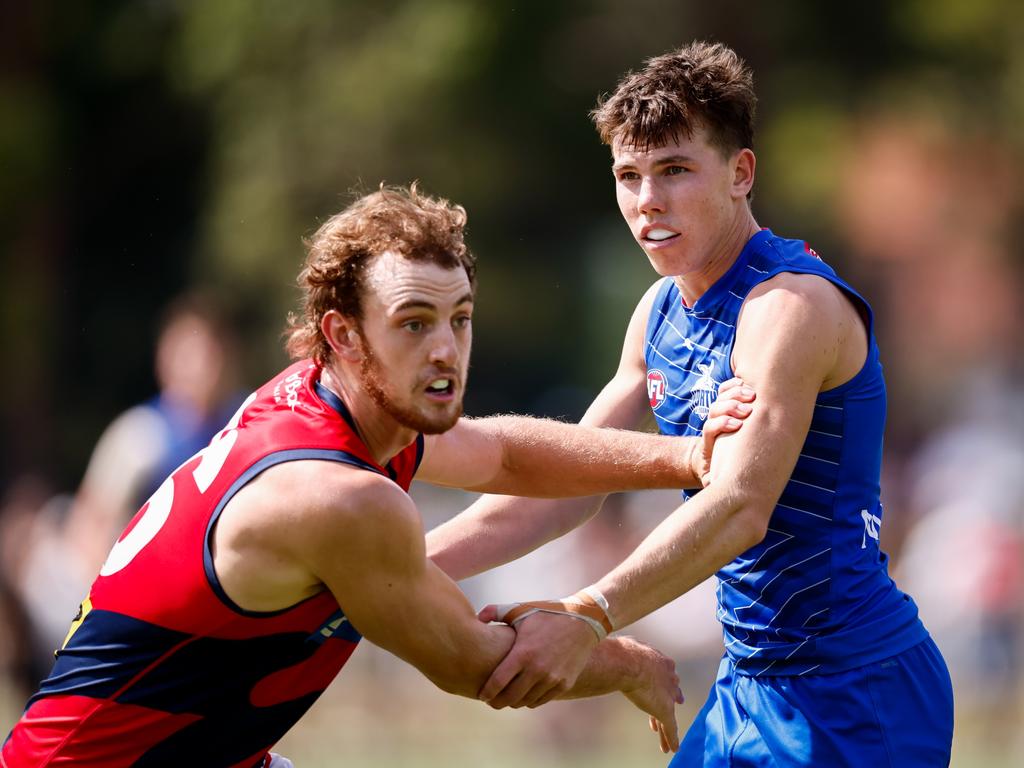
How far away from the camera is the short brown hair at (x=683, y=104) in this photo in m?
4.58

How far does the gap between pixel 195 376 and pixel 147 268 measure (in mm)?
16009

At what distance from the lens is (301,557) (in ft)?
12.2

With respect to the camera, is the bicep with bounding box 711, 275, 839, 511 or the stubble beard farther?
the bicep with bounding box 711, 275, 839, 511

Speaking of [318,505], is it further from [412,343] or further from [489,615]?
[489,615]

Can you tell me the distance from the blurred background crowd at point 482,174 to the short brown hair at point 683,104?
10857 millimetres

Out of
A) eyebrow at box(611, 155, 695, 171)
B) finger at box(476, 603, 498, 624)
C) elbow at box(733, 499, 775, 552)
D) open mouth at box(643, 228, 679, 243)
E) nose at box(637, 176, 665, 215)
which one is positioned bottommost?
finger at box(476, 603, 498, 624)

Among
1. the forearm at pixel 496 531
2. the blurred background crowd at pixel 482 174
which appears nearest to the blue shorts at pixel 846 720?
the forearm at pixel 496 531

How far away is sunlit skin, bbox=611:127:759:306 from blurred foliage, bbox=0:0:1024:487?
51.3ft

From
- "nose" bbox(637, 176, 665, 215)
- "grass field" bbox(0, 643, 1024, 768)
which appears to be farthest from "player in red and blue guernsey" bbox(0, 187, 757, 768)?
"grass field" bbox(0, 643, 1024, 768)

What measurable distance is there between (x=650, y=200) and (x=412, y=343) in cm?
101

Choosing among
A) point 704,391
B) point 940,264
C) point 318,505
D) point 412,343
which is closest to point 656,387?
point 704,391

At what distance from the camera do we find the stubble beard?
3.97 metres

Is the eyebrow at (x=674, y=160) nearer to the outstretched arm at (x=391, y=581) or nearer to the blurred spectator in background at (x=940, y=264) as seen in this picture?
the outstretched arm at (x=391, y=581)

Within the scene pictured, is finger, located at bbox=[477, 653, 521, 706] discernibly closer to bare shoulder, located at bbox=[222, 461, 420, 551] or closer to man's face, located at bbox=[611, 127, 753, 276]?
bare shoulder, located at bbox=[222, 461, 420, 551]
